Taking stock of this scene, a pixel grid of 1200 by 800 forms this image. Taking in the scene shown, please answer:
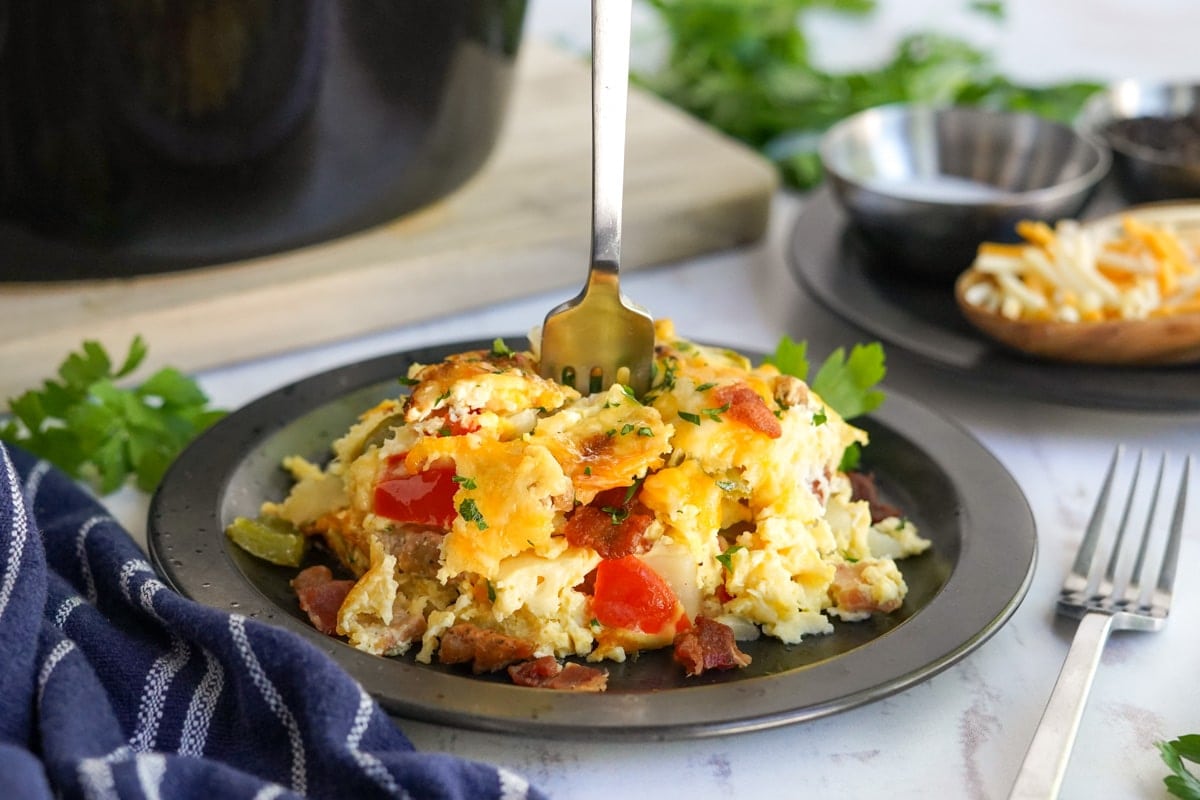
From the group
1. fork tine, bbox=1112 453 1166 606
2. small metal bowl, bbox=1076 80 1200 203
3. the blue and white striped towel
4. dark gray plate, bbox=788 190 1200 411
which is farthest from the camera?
small metal bowl, bbox=1076 80 1200 203

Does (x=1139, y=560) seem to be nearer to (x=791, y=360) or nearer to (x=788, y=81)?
(x=791, y=360)

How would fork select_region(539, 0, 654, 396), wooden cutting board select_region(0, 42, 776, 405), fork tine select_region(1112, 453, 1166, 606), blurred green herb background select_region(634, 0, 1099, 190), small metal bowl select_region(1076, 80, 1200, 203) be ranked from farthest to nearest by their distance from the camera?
blurred green herb background select_region(634, 0, 1099, 190) < small metal bowl select_region(1076, 80, 1200, 203) < wooden cutting board select_region(0, 42, 776, 405) < fork tine select_region(1112, 453, 1166, 606) < fork select_region(539, 0, 654, 396)

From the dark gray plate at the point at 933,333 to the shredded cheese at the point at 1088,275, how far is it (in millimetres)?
90

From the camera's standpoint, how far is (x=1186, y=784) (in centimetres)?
156

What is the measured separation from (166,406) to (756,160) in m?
1.55

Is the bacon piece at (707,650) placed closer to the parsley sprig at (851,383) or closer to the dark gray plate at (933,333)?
the parsley sprig at (851,383)

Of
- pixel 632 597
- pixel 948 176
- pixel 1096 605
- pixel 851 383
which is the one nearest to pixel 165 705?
pixel 632 597

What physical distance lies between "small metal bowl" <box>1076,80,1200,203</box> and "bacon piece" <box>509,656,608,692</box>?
6.68ft

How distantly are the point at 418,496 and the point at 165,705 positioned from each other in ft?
1.25

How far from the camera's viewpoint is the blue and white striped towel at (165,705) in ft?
4.67

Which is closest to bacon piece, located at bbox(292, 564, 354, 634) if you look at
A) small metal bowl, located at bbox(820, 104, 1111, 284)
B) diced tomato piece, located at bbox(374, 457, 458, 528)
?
diced tomato piece, located at bbox(374, 457, 458, 528)

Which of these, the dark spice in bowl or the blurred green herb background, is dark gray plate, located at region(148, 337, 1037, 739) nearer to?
the dark spice in bowl

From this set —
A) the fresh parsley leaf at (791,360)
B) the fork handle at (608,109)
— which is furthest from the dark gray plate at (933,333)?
the fork handle at (608,109)

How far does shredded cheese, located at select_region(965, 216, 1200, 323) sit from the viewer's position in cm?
245
